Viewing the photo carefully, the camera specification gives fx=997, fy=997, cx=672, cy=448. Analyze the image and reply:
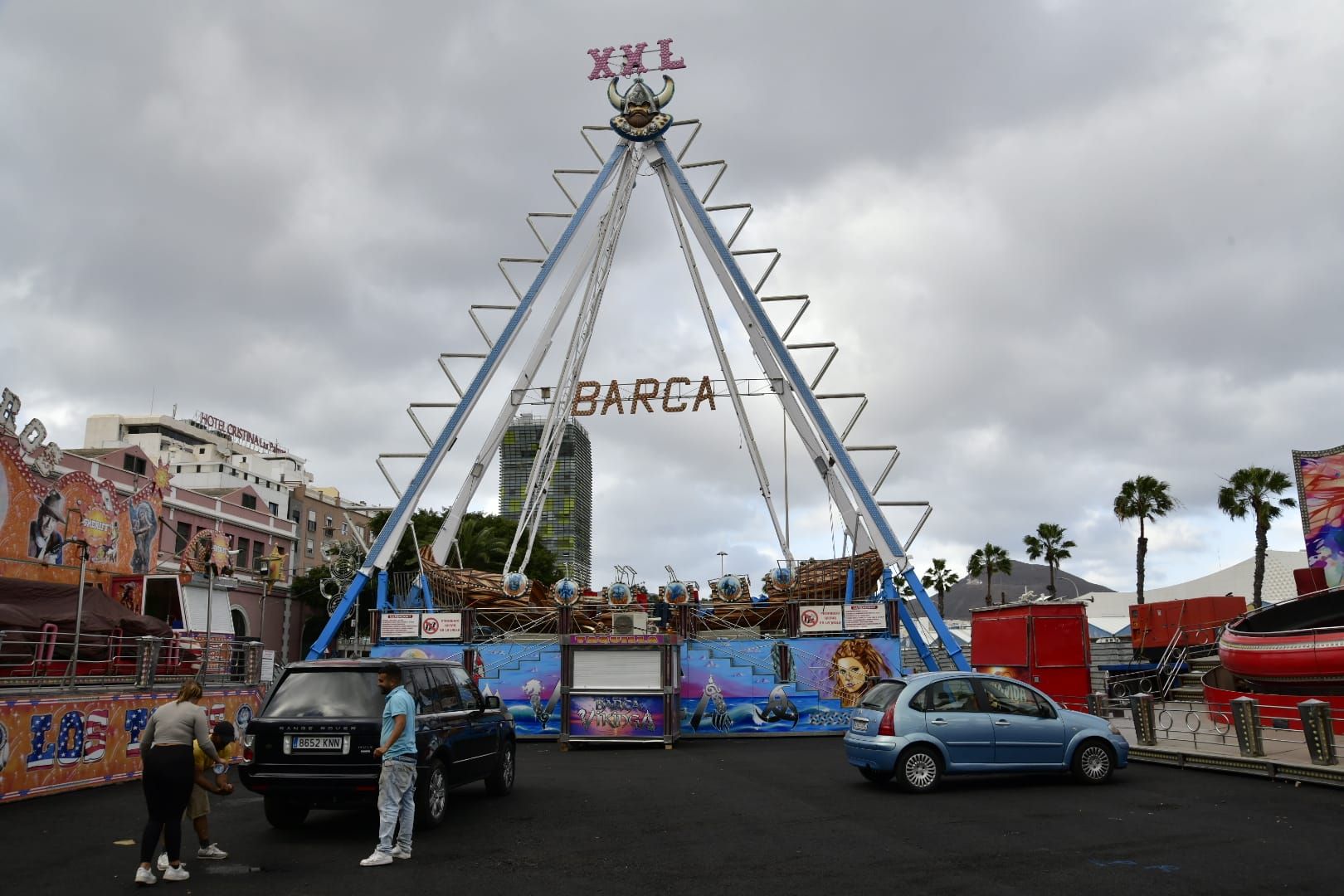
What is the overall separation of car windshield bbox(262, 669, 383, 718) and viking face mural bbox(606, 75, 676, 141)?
941 inches

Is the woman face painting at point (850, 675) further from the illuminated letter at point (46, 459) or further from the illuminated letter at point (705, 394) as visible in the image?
the illuminated letter at point (46, 459)

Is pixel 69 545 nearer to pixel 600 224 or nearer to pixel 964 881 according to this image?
pixel 600 224

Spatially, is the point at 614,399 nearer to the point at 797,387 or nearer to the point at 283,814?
the point at 797,387

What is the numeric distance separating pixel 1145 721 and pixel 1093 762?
16.7 feet

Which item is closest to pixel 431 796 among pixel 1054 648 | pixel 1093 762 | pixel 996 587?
pixel 1093 762

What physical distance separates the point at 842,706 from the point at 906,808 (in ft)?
46.1

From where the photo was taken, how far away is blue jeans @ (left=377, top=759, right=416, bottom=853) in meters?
9.29

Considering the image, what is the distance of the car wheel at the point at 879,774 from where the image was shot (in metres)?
13.6

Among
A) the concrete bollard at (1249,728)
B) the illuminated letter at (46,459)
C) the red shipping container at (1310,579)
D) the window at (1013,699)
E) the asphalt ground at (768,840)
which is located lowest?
the asphalt ground at (768,840)

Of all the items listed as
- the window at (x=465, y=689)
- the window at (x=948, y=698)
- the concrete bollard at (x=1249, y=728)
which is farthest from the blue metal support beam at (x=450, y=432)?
the concrete bollard at (x=1249, y=728)

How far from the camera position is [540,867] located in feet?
29.6

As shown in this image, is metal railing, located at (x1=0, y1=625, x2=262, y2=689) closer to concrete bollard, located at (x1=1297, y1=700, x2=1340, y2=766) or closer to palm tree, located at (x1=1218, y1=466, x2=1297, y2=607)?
concrete bollard, located at (x1=1297, y1=700, x2=1340, y2=766)

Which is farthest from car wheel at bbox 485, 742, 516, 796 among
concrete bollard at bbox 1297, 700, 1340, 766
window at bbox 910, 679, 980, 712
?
concrete bollard at bbox 1297, 700, 1340, 766

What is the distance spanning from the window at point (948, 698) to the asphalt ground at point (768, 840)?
116cm
